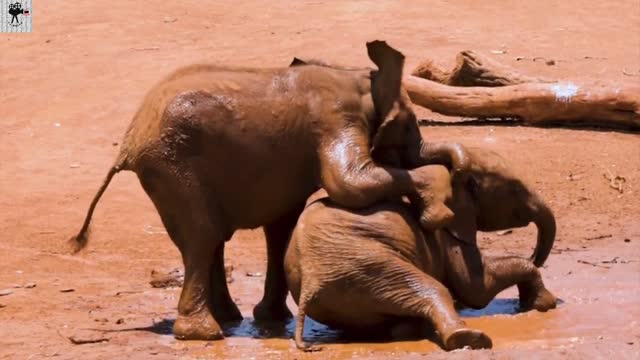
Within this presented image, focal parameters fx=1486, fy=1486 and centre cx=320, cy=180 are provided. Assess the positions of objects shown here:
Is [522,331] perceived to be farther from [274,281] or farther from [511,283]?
[274,281]

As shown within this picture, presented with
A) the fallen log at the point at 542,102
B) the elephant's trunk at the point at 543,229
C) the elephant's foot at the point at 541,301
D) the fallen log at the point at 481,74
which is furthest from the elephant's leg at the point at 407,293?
the fallen log at the point at 481,74

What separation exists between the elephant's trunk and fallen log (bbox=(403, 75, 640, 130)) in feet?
17.6

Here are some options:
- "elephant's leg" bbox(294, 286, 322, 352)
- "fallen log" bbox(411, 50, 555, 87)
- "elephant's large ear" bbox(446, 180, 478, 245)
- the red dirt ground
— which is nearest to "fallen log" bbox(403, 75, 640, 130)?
"fallen log" bbox(411, 50, 555, 87)

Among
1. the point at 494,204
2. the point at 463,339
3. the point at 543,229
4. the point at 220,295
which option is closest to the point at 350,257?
the point at 463,339

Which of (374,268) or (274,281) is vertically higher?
(374,268)

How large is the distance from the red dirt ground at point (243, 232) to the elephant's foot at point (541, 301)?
80 mm

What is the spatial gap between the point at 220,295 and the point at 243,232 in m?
3.05

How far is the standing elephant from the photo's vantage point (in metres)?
8.51

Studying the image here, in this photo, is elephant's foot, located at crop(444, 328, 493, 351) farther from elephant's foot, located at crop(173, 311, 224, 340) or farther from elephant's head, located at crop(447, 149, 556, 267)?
elephant's foot, located at crop(173, 311, 224, 340)

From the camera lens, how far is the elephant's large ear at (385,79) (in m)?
8.77

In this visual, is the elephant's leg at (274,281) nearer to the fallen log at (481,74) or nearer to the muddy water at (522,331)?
the muddy water at (522,331)

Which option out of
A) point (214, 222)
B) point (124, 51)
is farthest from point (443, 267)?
point (124, 51)

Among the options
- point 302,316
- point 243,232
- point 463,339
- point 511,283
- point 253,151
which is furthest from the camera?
point 243,232

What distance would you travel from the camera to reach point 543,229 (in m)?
9.74
